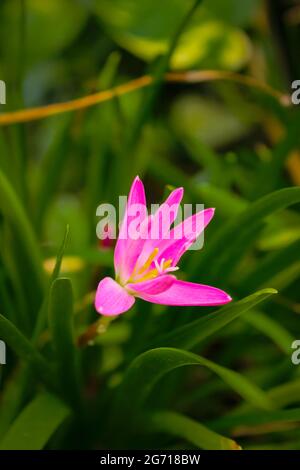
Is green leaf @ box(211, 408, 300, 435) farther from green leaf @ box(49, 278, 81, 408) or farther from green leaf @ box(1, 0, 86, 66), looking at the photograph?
green leaf @ box(1, 0, 86, 66)

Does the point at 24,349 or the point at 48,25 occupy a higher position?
the point at 48,25

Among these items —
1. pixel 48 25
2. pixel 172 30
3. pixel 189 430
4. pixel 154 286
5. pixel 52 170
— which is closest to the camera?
pixel 154 286

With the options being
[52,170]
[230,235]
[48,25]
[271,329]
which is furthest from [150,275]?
[48,25]

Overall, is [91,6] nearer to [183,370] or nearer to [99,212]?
[99,212]

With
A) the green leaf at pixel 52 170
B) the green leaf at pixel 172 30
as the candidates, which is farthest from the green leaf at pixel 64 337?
the green leaf at pixel 172 30

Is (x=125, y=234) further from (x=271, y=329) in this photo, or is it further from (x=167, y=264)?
(x=271, y=329)

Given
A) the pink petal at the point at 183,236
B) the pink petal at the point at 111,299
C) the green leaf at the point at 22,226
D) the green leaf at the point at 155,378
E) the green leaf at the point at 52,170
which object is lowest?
the green leaf at the point at 155,378

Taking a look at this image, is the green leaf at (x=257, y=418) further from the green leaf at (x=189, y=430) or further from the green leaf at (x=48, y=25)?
the green leaf at (x=48, y=25)

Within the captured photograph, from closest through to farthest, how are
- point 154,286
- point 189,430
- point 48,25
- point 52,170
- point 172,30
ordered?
point 154,286
point 189,430
point 52,170
point 172,30
point 48,25
